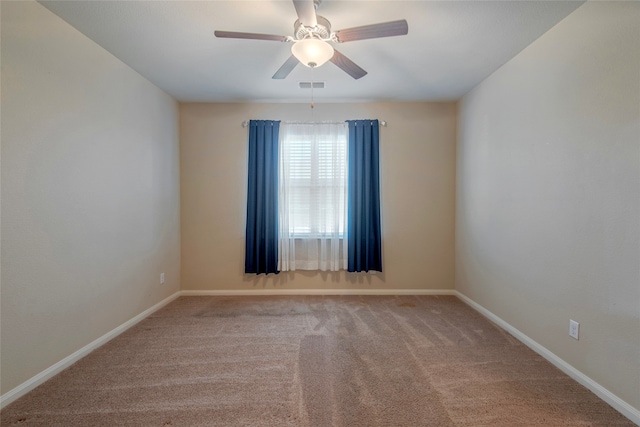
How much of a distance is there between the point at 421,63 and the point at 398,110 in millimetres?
983

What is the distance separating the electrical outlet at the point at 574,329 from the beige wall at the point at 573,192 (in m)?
0.03

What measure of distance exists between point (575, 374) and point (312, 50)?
2.71m

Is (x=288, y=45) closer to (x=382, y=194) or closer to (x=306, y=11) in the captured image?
(x=306, y=11)

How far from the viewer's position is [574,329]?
5.90 ft

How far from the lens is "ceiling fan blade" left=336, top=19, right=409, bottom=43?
1.58m

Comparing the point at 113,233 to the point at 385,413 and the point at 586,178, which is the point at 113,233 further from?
the point at 586,178

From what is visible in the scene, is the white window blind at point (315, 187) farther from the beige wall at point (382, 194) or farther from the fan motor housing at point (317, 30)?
the fan motor housing at point (317, 30)

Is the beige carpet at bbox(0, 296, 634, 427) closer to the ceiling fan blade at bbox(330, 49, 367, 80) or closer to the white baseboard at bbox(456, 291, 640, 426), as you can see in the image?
the white baseboard at bbox(456, 291, 640, 426)

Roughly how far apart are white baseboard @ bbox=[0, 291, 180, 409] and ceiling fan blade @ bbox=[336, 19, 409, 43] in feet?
9.56

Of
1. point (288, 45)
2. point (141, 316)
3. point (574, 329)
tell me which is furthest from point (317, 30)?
point (141, 316)

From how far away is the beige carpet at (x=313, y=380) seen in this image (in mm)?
1462

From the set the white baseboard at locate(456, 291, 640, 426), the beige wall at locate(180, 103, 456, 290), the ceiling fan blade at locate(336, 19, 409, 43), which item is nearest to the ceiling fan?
the ceiling fan blade at locate(336, 19, 409, 43)

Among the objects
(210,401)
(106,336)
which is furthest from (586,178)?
(106,336)

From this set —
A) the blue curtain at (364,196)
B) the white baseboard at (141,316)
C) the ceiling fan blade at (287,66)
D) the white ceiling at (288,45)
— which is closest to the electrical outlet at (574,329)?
the white baseboard at (141,316)
